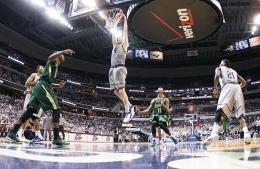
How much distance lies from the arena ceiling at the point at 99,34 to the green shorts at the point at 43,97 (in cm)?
1755

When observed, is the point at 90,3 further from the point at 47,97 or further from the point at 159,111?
the point at 47,97

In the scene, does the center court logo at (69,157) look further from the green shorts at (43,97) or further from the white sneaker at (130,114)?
the white sneaker at (130,114)

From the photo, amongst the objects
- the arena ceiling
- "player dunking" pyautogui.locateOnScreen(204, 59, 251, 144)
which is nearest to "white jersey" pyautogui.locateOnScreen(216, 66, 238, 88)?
"player dunking" pyautogui.locateOnScreen(204, 59, 251, 144)

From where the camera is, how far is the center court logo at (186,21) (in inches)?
517

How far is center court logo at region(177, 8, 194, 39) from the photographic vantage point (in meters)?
13.1

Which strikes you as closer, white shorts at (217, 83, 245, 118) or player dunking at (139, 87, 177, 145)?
white shorts at (217, 83, 245, 118)

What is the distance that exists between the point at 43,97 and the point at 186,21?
1000cm

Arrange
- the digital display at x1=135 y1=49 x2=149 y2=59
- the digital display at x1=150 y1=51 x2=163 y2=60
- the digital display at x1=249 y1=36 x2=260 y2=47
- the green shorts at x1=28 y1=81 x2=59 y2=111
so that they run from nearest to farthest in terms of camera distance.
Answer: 1. the green shorts at x1=28 y1=81 x2=59 y2=111
2. the digital display at x1=249 y1=36 x2=260 y2=47
3. the digital display at x1=135 y1=49 x2=149 y2=59
4. the digital display at x1=150 y1=51 x2=163 y2=60

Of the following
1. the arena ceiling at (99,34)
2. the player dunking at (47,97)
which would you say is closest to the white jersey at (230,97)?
the player dunking at (47,97)

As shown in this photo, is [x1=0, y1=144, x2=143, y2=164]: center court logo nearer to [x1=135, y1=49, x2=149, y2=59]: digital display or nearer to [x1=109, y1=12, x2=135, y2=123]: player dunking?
[x1=109, y1=12, x2=135, y2=123]: player dunking

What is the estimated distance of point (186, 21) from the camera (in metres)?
13.9

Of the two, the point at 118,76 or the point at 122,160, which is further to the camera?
the point at 118,76

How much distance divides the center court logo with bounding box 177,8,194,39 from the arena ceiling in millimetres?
9327

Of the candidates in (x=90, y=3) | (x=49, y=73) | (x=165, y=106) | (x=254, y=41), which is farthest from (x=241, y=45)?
(x=49, y=73)
